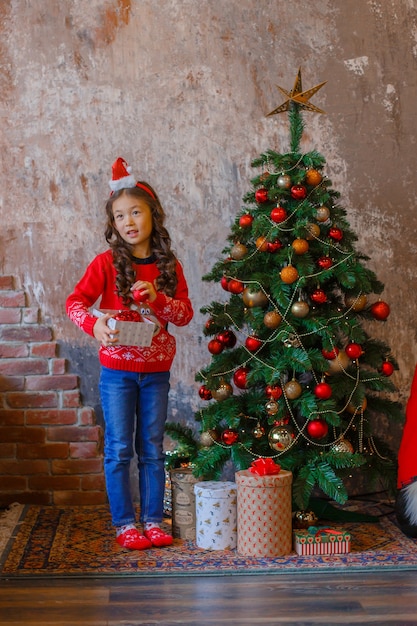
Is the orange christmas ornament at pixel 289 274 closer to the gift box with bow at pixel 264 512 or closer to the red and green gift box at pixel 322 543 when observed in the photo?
the gift box with bow at pixel 264 512

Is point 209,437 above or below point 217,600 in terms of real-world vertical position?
above

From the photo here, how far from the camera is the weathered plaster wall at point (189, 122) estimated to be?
4.04 metres

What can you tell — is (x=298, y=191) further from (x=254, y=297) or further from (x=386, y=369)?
(x=386, y=369)

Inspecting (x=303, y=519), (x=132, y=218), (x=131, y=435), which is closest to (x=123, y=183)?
(x=132, y=218)

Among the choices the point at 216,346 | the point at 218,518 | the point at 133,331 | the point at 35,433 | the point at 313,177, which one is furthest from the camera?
the point at 35,433

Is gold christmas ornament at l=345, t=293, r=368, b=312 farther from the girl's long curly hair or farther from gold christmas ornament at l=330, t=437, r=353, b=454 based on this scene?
the girl's long curly hair

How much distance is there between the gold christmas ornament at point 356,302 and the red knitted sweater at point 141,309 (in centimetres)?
65

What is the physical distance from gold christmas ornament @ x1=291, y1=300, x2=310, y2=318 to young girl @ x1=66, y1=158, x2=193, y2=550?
43 centimetres

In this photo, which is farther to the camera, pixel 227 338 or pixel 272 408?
pixel 227 338

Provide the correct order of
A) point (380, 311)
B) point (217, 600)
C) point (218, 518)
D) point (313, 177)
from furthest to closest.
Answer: point (380, 311) < point (313, 177) < point (218, 518) < point (217, 600)

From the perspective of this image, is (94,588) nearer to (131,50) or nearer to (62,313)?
(62,313)

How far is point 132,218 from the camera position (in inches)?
128

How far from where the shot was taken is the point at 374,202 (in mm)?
4113

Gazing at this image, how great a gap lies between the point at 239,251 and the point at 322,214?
37cm
